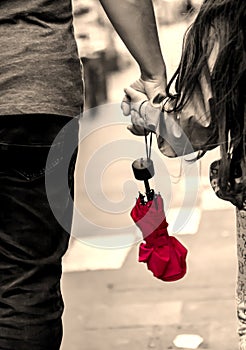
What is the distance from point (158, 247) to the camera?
2754 mm

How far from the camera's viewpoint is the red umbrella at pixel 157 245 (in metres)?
2.73

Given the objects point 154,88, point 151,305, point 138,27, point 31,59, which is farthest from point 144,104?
point 151,305

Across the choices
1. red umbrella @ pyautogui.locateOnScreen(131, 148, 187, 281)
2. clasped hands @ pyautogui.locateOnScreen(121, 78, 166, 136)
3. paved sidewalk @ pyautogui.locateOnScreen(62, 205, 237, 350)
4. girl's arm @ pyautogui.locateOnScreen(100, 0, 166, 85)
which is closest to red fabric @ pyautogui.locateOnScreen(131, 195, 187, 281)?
red umbrella @ pyautogui.locateOnScreen(131, 148, 187, 281)

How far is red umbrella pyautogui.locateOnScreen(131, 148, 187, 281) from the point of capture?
2734 millimetres

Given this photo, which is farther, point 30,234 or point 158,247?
point 158,247

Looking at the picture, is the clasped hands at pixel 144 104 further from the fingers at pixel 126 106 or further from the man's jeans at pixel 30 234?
the man's jeans at pixel 30 234

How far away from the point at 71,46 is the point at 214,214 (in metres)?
3.88

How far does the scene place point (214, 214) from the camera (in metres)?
6.37

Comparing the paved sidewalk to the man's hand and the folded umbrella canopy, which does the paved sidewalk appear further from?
the man's hand

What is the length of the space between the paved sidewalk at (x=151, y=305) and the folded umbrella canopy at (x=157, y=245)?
4.84 ft

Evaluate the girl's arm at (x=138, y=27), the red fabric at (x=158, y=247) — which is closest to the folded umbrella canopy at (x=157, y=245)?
the red fabric at (x=158, y=247)

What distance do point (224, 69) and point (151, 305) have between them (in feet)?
7.75

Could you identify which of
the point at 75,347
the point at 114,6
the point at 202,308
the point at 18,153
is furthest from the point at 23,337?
the point at 202,308

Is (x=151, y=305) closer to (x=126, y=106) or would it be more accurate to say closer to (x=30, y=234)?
(x=126, y=106)
